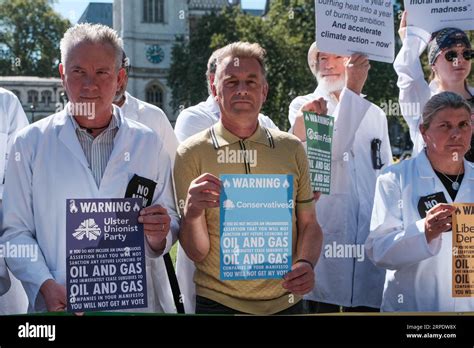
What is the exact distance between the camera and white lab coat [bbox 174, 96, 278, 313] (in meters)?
4.06

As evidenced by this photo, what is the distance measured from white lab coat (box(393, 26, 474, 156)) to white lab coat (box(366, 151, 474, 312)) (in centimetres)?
36

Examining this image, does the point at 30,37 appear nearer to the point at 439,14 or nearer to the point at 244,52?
the point at 244,52

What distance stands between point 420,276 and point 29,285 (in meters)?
2.01

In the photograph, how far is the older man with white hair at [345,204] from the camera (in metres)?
4.50

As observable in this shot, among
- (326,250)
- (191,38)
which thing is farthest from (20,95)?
(326,250)

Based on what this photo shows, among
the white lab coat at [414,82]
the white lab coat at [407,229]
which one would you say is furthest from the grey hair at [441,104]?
the white lab coat at [414,82]

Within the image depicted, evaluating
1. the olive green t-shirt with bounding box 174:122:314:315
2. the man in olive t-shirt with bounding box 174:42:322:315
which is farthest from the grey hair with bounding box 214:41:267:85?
the olive green t-shirt with bounding box 174:122:314:315

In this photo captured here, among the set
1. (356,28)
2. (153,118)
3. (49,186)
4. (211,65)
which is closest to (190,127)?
(153,118)

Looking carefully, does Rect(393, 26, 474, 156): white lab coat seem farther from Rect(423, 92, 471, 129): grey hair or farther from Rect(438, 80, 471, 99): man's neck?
Rect(423, 92, 471, 129): grey hair

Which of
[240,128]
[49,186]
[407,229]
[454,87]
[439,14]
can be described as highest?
[439,14]

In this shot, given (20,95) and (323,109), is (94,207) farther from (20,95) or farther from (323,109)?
(323,109)

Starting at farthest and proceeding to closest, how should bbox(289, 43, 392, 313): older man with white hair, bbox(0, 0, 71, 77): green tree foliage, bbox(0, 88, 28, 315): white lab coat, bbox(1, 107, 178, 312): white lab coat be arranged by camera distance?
bbox(289, 43, 392, 313): older man with white hair
bbox(0, 0, 71, 77): green tree foliage
bbox(0, 88, 28, 315): white lab coat
bbox(1, 107, 178, 312): white lab coat

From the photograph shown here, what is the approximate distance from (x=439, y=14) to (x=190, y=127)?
156 cm

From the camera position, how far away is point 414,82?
4.39 metres
